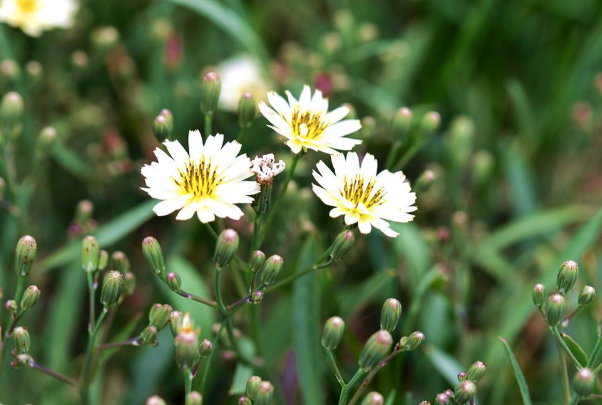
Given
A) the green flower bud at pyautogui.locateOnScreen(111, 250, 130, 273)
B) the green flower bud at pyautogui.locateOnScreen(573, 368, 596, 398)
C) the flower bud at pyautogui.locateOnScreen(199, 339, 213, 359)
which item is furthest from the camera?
the green flower bud at pyautogui.locateOnScreen(111, 250, 130, 273)

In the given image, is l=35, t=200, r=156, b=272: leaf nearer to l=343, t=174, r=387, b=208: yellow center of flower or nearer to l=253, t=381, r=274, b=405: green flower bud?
l=343, t=174, r=387, b=208: yellow center of flower

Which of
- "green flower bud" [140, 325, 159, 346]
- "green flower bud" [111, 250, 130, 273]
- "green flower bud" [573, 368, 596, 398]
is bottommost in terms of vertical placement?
"green flower bud" [573, 368, 596, 398]

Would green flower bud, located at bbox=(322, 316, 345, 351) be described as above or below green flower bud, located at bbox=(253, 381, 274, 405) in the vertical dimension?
above

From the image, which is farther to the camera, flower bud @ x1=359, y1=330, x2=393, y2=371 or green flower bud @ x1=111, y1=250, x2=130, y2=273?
green flower bud @ x1=111, y1=250, x2=130, y2=273

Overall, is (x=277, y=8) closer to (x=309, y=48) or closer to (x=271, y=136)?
(x=309, y=48)

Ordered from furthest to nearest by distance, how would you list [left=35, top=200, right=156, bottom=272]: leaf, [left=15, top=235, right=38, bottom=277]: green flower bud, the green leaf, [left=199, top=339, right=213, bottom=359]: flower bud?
1. [left=35, top=200, right=156, bottom=272]: leaf
2. the green leaf
3. [left=15, top=235, right=38, bottom=277]: green flower bud
4. [left=199, top=339, right=213, bottom=359]: flower bud

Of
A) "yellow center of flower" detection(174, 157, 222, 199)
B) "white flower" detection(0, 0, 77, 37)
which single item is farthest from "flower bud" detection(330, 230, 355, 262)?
"white flower" detection(0, 0, 77, 37)

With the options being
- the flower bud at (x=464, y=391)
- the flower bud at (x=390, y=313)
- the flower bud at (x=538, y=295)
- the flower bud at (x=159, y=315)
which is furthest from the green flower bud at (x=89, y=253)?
the flower bud at (x=538, y=295)
